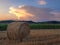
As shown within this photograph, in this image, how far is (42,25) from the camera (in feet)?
76.0

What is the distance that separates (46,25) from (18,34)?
13.2 m

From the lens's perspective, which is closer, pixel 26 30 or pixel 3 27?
pixel 26 30

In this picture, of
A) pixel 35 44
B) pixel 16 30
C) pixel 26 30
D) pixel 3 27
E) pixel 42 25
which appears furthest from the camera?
pixel 42 25

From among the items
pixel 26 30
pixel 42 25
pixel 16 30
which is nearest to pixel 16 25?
pixel 16 30

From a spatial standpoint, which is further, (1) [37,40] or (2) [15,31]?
(2) [15,31]

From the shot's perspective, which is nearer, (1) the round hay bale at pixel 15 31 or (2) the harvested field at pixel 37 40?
(2) the harvested field at pixel 37 40

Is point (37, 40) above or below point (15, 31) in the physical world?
below

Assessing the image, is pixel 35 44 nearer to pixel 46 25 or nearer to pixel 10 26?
pixel 10 26

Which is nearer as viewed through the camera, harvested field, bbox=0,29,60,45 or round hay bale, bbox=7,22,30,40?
harvested field, bbox=0,29,60,45

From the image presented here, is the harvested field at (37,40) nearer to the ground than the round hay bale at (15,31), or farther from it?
nearer to the ground

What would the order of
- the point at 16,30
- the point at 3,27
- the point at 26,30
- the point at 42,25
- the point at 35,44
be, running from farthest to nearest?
the point at 42,25 < the point at 3,27 < the point at 26,30 < the point at 16,30 < the point at 35,44

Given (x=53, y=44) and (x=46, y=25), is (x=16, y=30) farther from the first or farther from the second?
(x=46, y=25)

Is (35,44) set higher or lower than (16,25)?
lower

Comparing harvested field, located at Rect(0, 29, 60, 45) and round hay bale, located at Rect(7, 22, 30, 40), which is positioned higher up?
round hay bale, located at Rect(7, 22, 30, 40)
